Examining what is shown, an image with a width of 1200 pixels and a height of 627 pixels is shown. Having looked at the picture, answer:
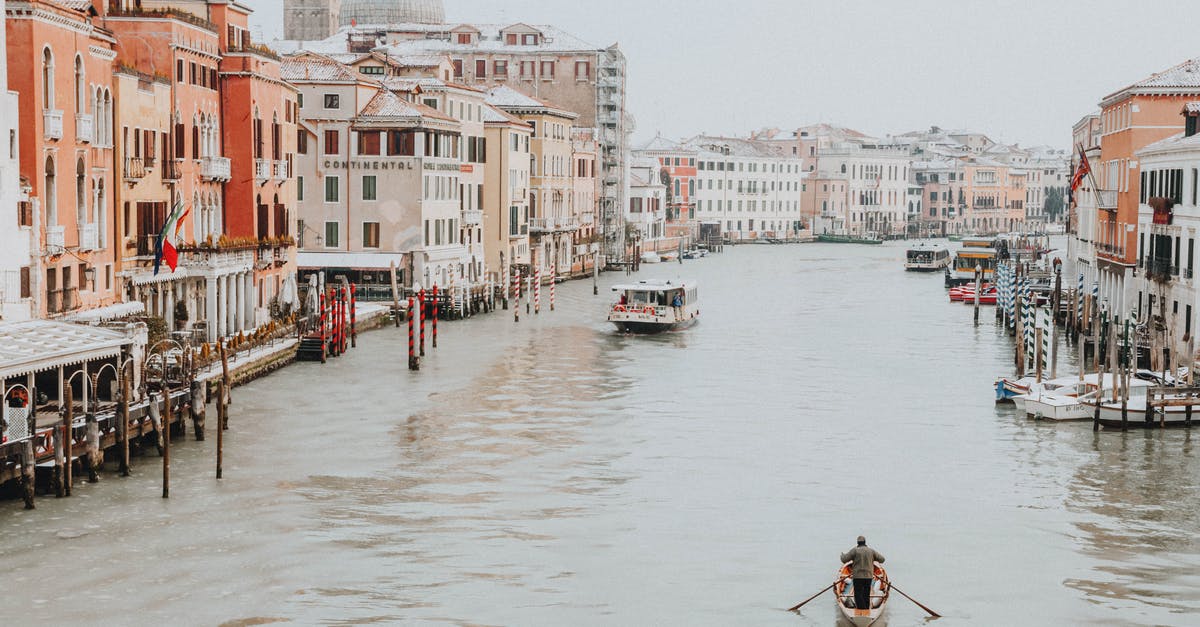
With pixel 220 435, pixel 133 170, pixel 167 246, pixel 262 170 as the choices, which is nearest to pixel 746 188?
pixel 262 170

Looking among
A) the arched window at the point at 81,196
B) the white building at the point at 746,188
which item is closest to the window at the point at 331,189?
the arched window at the point at 81,196

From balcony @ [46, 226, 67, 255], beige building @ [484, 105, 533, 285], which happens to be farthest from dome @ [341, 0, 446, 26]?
balcony @ [46, 226, 67, 255]

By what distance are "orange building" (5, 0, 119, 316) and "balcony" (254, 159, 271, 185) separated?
836cm

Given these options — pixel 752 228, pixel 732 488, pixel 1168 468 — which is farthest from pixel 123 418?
pixel 752 228

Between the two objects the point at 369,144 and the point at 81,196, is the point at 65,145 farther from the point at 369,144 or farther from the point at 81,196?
the point at 369,144

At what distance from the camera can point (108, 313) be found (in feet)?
99.9

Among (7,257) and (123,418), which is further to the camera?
(7,257)

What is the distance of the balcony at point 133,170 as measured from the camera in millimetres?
33125

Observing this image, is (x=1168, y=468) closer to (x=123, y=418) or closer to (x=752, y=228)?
(x=123, y=418)

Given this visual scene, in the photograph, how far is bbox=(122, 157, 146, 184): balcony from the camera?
33.1 meters

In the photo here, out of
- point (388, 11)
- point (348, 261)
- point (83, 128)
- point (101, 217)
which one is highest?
point (388, 11)

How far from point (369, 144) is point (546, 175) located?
2059 cm

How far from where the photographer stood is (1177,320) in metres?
35.1

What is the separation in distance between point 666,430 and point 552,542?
9.07 meters
